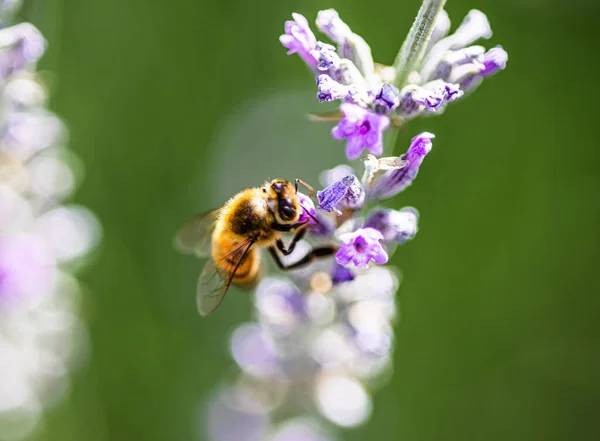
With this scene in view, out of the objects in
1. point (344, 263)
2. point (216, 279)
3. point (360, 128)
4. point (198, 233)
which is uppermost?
point (360, 128)

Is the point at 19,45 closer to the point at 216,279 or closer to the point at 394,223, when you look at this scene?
the point at 216,279

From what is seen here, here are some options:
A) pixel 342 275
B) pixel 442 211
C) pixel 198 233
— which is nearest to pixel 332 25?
pixel 342 275

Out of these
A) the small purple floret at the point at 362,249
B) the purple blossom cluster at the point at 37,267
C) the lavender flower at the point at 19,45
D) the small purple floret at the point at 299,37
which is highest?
the small purple floret at the point at 299,37

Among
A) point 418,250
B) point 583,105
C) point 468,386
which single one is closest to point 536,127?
point 583,105

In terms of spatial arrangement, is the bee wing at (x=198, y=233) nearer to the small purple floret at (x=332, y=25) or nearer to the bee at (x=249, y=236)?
the bee at (x=249, y=236)

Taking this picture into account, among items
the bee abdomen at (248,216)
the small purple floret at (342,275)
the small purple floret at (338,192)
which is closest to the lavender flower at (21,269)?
the bee abdomen at (248,216)

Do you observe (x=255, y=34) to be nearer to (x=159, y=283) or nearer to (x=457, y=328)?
(x=159, y=283)

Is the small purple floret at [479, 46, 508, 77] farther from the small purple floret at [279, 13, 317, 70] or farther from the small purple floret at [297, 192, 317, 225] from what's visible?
the small purple floret at [297, 192, 317, 225]
